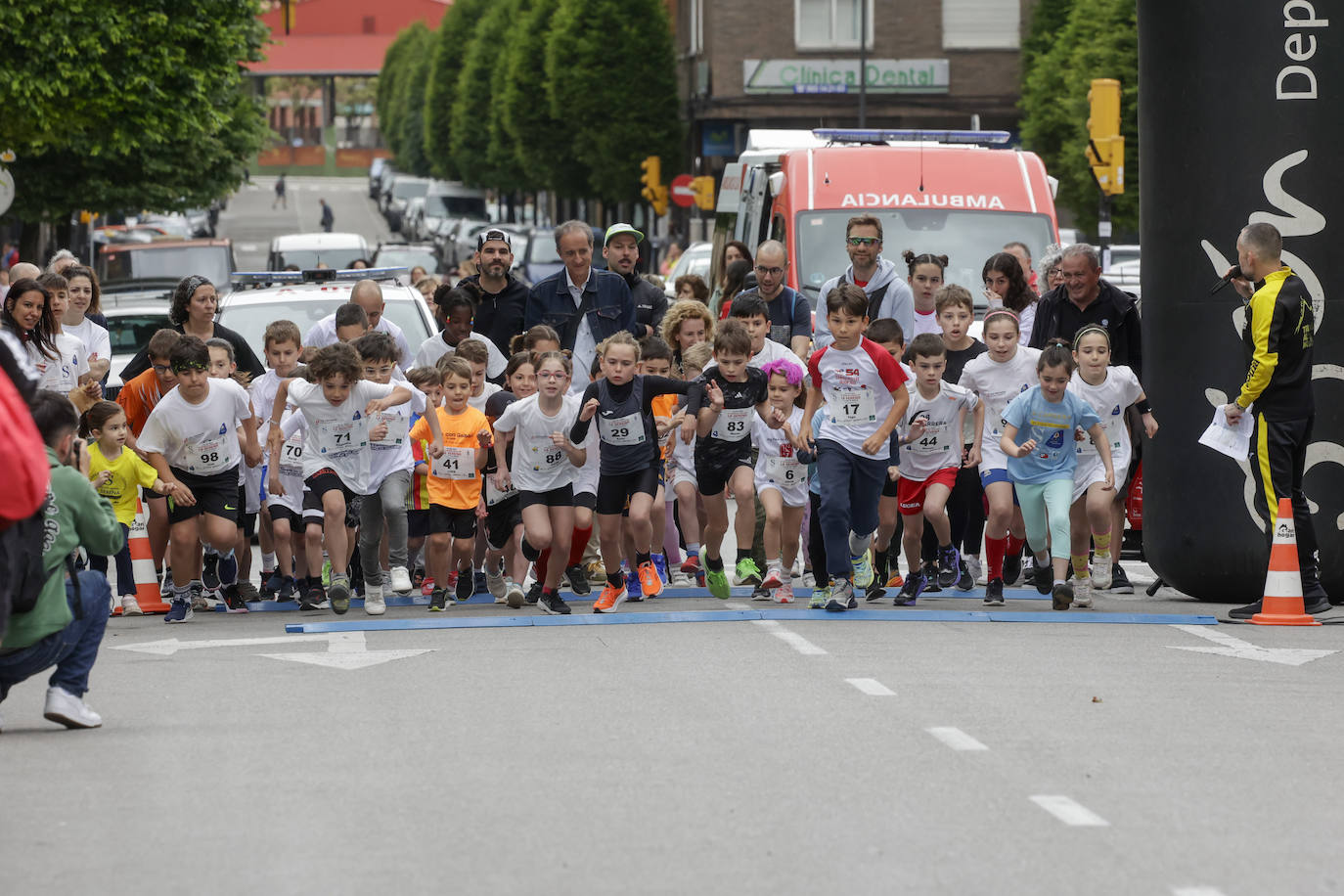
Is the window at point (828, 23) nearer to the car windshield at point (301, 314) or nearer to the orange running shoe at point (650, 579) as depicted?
the car windshield at point (301, 314)

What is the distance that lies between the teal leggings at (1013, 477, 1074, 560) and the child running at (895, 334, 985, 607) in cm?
46

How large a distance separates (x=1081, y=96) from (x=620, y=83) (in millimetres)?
17008

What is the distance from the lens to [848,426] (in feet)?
38.5

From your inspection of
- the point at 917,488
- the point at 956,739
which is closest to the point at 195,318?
the point at 917,488

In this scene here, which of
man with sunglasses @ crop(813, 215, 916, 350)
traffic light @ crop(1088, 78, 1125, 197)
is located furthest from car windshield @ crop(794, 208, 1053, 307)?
traffic light @ crop(1088, 78, 1125, 197)

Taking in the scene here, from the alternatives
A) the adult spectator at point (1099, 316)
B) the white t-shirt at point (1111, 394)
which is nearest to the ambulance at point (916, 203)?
the adult spectator at point (1099, 316)

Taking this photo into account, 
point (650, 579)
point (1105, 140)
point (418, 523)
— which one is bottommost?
point (650, 579)

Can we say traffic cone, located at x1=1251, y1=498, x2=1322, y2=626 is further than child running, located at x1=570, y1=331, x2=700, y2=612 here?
No

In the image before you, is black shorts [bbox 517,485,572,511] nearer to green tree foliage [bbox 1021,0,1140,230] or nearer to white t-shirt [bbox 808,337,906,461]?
white t-shirt [bbox 808,337,906,461]

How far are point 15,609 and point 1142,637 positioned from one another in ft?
18.3

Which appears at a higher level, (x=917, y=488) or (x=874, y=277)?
(x=874, y=277)

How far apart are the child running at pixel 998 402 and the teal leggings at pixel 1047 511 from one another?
189mm

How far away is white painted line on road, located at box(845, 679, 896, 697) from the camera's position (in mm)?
8984

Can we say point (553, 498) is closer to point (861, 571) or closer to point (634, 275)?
point (861, 571)
